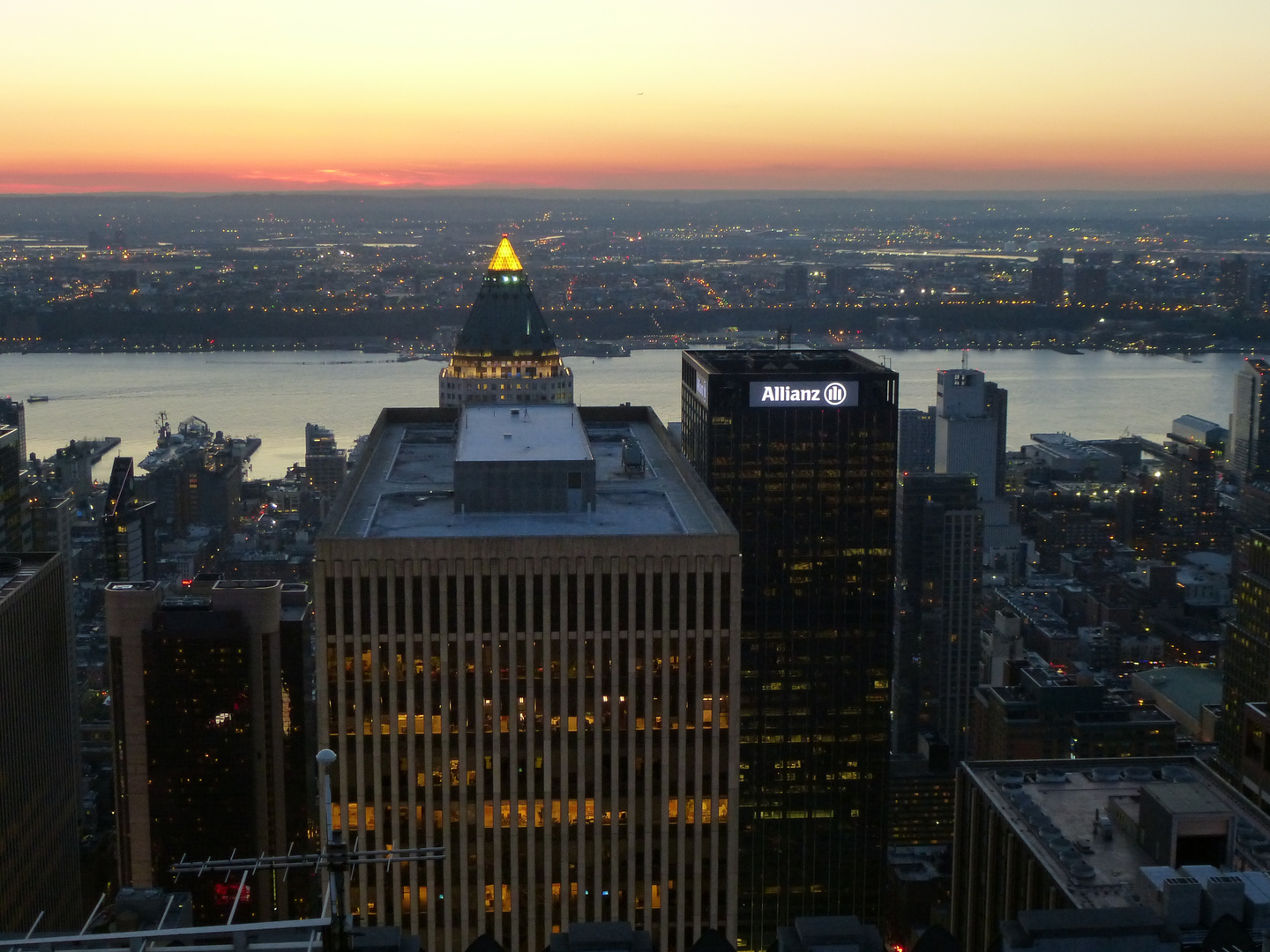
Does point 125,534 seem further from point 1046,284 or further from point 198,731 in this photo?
point 1046,284

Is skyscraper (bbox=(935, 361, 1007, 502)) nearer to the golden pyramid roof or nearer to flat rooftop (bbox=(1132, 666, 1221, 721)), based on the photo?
flat rooftop (bbox=(1132, 666, 1221, 721))

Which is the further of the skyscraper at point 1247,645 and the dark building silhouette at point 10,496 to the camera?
the dark building silhouette at point 10,496

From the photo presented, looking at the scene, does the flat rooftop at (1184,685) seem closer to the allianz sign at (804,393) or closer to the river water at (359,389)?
the allianz sign at (804,393)

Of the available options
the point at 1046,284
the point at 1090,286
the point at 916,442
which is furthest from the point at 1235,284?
the point at 916,442

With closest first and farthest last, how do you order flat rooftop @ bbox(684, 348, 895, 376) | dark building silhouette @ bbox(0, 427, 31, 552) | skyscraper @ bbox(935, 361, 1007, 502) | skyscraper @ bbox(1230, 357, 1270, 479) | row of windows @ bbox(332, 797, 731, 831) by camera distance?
1. row of windows @ bbox(332, 797, 731, 831)
2. flat rooftop @ bbox(684, 348, 895, 376)
3. dark building silhouette @ bbox(0, 427, 31, 552)
4. skyscraper @ bbox(935, 361, 1007, 502)
5. skyscraper @ bbox(1230, 357, 1270, 479)

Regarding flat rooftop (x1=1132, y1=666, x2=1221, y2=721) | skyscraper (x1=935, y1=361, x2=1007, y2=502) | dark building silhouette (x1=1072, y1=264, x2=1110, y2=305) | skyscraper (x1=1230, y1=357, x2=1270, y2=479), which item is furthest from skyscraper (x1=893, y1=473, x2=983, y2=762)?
dark building silhouette (x1=1072, y1=264, x2=1110, y2=305)

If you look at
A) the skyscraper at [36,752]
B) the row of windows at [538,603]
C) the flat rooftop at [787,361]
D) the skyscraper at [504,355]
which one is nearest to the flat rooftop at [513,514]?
the row of windows at [538,603]

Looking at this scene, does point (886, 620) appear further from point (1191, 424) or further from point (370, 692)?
point (1191, 424)
